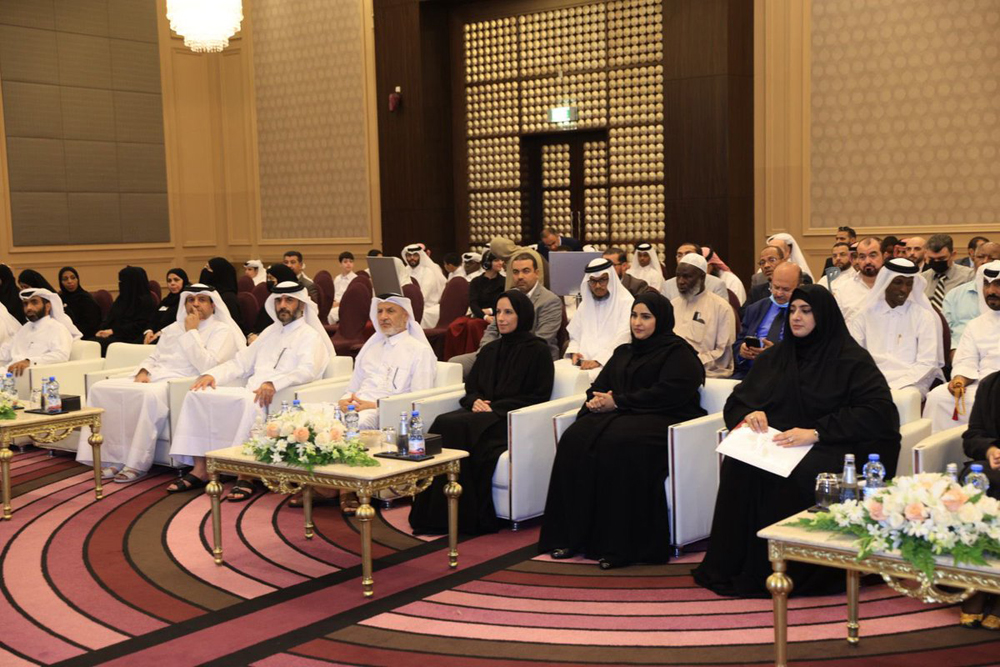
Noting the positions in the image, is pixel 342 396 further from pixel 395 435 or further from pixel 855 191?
pixel 855 191

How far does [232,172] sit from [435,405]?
11547 mm

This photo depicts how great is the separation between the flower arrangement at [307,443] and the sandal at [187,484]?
1.93 m

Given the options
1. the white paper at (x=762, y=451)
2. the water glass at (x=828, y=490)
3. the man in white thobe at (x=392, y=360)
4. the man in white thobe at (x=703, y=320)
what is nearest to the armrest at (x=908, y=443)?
the white paper at (x=762, y=451)

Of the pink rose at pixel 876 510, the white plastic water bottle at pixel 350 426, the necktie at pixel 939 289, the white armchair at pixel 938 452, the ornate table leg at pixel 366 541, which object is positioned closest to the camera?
the pink rose at pixel 876 510

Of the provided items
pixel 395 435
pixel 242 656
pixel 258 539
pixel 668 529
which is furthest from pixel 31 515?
pixel 668 529

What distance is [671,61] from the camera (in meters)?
12.1

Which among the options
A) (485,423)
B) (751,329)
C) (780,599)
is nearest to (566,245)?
(751,329)

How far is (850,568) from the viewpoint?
11.4 ft

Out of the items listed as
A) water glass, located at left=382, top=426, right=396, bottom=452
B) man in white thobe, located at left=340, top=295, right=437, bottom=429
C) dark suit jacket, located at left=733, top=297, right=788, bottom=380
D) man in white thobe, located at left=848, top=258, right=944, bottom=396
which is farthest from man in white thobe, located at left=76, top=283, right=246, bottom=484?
man in white thobe, located at left=848, top=258, right=944, bottom=396

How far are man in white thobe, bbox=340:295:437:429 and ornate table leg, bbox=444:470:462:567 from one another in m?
1.43

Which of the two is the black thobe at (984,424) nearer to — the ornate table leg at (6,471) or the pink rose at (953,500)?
the pink rose at (953,500)

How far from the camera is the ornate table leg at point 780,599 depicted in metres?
3.62

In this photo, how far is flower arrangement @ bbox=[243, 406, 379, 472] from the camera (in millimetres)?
4941

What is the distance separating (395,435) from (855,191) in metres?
7.53
